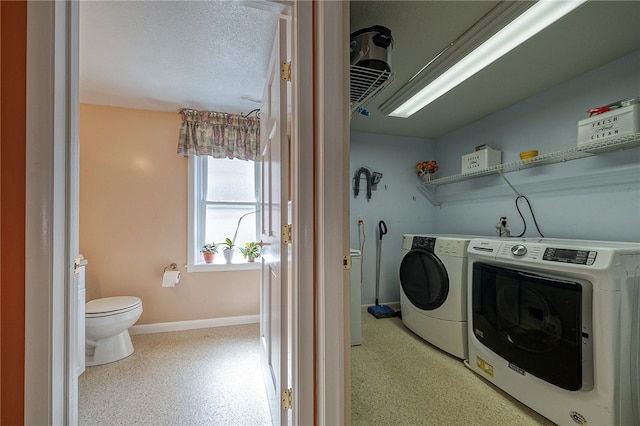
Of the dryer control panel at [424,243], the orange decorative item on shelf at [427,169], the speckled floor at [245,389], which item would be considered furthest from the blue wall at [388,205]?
the speckled floor at [245,389]

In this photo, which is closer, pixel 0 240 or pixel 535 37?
pixel 0 240

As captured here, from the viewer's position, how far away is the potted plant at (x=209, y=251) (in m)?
2.73

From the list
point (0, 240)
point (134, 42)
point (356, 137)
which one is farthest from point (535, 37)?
point (0, 240)

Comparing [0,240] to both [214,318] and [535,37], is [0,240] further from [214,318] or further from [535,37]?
[535,37]

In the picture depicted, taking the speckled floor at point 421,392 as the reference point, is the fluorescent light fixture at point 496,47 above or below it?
above

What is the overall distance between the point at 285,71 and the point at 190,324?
261 centimetres

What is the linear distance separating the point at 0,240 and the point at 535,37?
2.64 metres

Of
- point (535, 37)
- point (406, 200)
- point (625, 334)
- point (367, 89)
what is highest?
point (535, 37)

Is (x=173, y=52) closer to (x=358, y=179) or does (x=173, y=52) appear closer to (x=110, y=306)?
(x=110, y=306)

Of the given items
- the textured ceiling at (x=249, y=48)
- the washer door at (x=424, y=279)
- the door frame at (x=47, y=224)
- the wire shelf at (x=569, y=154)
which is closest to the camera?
the door frame at (x=47, y=224)

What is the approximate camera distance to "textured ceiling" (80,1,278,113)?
1.45m

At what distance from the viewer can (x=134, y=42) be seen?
1663 millimetres

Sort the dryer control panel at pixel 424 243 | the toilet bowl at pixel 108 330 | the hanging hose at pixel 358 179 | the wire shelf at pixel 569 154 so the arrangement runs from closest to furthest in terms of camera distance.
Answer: the wire shelf at pixel 569 154 < the toilet bowl at pixel 108 330 < the dryer control panel at pixel 424 243 < the hanging hose at pixel 358 179

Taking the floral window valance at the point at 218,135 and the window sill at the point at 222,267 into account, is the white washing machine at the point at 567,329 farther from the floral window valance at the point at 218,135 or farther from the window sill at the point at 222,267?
the floral window valance at the point at 218,135
